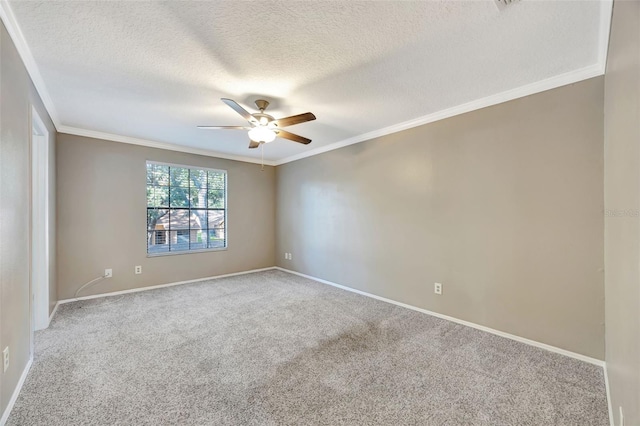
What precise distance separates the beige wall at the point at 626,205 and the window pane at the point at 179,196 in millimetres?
5153

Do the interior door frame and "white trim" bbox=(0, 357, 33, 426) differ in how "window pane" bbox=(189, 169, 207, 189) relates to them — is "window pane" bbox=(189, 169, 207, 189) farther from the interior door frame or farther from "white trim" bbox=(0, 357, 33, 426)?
"white trim" bbox=(0, 357, 33, 426)

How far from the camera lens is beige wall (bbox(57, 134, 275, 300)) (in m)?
3.60

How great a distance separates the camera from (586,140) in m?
2.16

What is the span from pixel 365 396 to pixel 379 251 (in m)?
2.20

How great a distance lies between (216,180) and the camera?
5094 mm

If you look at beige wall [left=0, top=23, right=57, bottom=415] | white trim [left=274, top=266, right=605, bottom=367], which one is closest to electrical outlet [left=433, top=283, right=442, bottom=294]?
white trim [left=274, top=266, right=605, bottom=367]

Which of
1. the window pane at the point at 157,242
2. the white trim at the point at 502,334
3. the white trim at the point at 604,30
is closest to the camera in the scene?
the white trim at the point at 604,30

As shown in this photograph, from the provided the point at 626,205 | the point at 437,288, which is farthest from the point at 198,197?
the point at 626,205

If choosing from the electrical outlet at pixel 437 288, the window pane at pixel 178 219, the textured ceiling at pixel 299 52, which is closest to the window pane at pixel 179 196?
the window pane at pixel 178 219

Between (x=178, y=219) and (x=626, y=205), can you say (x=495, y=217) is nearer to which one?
(x=626, y=205)

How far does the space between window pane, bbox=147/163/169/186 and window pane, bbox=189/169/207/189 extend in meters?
0.42

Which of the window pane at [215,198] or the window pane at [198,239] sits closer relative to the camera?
the window pane at [198,239]

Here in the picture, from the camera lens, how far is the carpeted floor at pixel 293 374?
1.60 metres

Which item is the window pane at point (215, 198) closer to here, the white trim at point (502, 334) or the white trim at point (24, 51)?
the white trim at point (24, 51)
